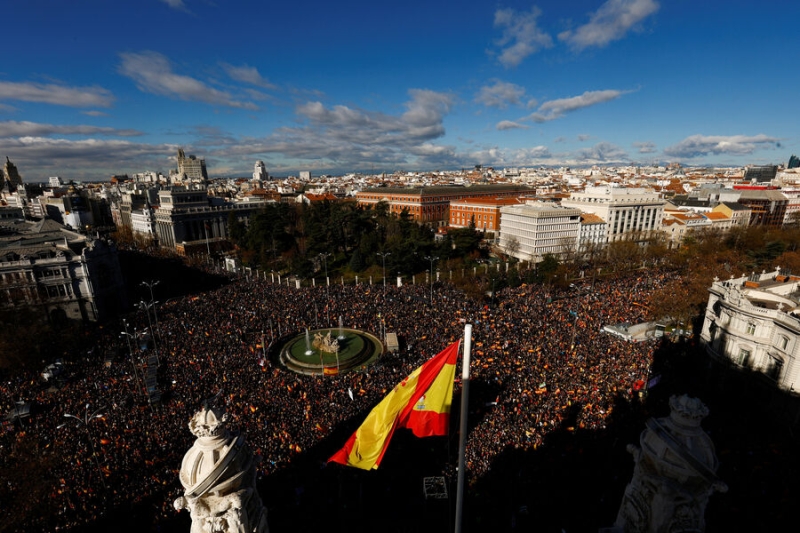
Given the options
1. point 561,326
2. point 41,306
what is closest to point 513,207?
point 561,326

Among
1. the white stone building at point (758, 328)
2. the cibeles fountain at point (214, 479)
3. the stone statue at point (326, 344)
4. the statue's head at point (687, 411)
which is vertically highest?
the statue's head at point (687, 411)

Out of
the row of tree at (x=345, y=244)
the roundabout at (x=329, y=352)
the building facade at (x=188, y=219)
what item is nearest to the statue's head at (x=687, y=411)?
the roundabout at (x=329, y=352)

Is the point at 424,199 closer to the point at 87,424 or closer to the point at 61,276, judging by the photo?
the point at 61,276

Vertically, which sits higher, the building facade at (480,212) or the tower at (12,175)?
the tower at (12,175)

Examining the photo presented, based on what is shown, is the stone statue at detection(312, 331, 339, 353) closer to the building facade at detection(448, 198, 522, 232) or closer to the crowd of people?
the crowd of people

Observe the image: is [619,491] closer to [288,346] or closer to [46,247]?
[288,346]

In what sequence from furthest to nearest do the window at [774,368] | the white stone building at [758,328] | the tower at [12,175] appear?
the tower at [12,175], the window at [774,368], the white stone building at [758,328]

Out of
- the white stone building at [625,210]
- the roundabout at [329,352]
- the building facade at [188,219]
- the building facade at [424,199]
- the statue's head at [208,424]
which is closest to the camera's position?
the statue's head at [208,424]

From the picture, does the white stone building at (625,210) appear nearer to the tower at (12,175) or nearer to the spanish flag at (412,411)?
the spanish flag at (412,411)
